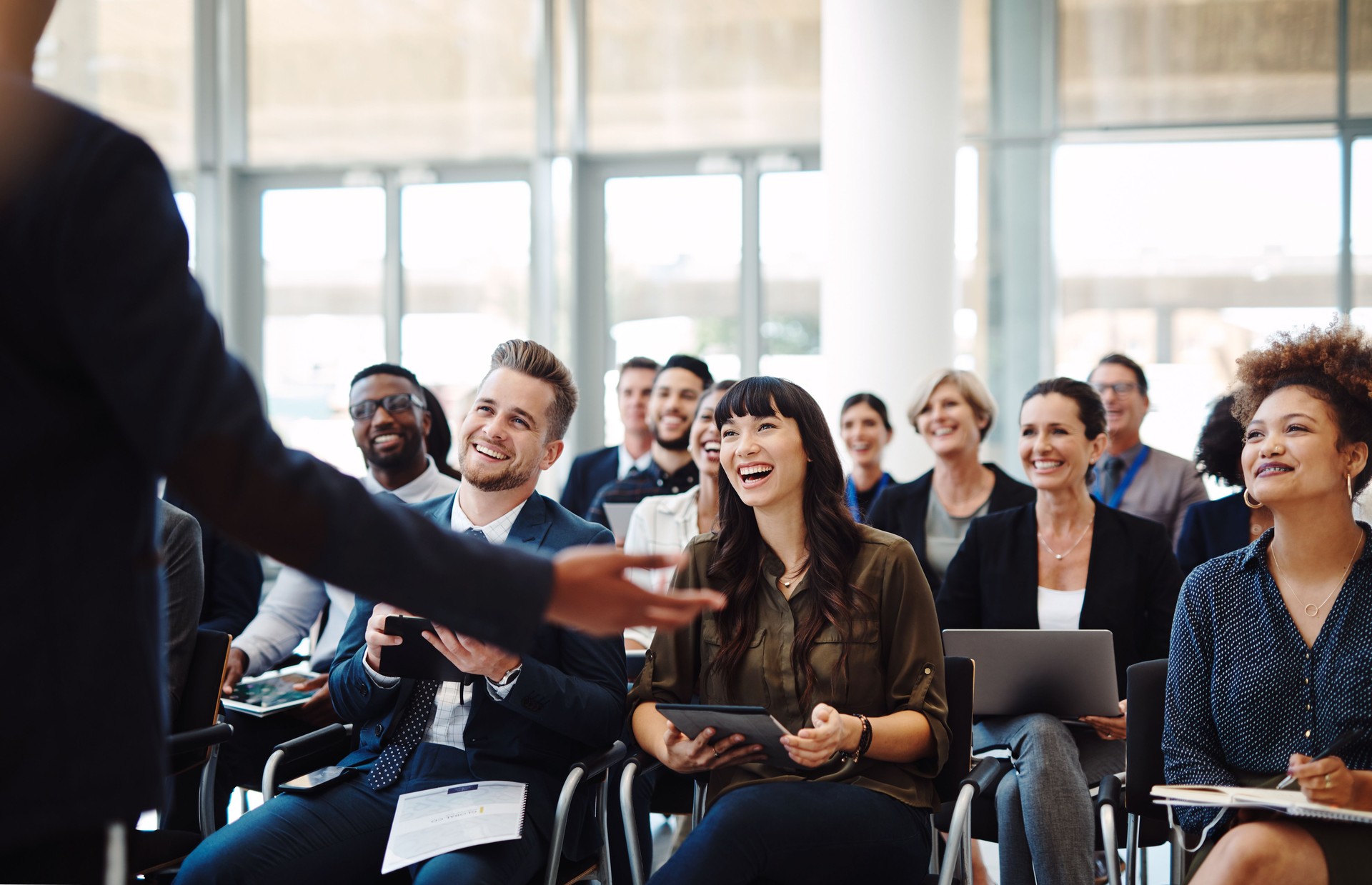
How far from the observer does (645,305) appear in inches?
319

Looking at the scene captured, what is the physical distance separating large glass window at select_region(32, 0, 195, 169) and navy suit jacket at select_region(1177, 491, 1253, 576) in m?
6.79

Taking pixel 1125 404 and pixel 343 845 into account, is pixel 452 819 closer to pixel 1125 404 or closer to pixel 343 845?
pixel 343 845

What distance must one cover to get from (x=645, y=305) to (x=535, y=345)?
17.0 feet

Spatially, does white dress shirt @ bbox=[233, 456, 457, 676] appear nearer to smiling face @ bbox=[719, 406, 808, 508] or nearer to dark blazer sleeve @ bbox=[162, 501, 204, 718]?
dark blazer sleeve @ bbox=[162, 501, 204, 718]

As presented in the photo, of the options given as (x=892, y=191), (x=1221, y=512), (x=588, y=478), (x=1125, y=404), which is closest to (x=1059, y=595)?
(x=1221, y=512)

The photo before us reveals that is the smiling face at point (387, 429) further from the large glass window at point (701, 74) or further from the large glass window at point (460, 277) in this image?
the large glass window at point (701, 74)

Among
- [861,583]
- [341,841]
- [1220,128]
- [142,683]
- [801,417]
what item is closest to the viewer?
[142,683]

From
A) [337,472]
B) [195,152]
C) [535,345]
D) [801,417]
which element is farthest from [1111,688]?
[195,152]

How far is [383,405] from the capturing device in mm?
3957

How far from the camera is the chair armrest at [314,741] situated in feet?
8.86

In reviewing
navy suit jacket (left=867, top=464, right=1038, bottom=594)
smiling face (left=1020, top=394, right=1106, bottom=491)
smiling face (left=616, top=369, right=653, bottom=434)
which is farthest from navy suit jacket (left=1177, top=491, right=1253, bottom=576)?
smiling face (left=616, top=369, right=653, bottom=434)

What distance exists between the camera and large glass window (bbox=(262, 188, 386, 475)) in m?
8.27

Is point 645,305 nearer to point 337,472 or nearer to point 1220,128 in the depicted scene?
point 1220,128

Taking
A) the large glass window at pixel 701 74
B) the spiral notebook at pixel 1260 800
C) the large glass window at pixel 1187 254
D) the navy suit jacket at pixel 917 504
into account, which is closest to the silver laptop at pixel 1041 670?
the spiral notebook at pixel 1260 800
